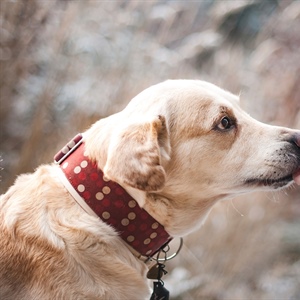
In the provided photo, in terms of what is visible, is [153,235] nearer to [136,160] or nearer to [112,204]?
[112,204]

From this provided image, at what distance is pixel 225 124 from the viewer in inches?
69.3

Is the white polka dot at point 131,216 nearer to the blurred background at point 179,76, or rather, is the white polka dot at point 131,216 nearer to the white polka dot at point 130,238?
the white polka dot at point 130,238

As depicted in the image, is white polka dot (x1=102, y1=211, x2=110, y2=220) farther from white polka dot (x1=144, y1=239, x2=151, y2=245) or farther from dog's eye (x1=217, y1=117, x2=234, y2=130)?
dog's eye (x1=217, y1=117, x2=234, y2=130)

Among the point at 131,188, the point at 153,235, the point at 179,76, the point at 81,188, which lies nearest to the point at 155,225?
the point at 153,235

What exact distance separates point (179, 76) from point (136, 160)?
1.66 metres

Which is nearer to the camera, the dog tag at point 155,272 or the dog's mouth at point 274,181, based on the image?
the dog's mouth at point 274,181

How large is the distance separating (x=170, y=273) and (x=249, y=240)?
0.49m

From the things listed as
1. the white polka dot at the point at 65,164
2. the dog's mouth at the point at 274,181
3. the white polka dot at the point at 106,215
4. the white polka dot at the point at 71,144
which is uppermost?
the white polka dot at the point at 71,144

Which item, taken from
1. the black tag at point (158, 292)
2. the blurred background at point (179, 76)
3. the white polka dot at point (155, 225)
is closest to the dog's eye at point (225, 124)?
the white polka dot at point (155, 225)

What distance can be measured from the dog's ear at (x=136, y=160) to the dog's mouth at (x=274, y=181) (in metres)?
0.35

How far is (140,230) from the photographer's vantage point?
1674mm

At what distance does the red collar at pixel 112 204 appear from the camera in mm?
1619

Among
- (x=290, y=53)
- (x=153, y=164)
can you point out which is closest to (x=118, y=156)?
(x=153, y=164)

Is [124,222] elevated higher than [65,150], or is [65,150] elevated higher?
[65,150]
